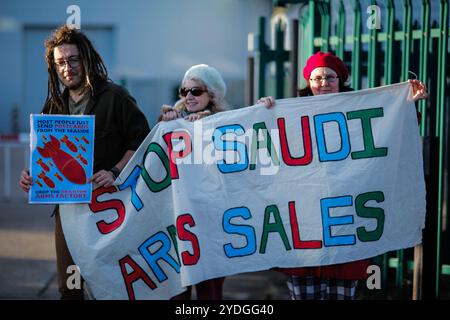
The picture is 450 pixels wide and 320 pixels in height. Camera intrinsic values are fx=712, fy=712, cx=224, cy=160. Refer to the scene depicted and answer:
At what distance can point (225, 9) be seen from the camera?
13008 millimetres

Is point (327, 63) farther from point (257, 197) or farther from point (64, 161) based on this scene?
point (64, 161)

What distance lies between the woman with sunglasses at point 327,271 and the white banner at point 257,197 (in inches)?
2.1

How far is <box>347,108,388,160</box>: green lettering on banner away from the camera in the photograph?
397 centimetres

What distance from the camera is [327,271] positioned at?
3.93 metres

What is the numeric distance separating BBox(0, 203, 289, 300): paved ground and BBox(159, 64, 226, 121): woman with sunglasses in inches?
75.6

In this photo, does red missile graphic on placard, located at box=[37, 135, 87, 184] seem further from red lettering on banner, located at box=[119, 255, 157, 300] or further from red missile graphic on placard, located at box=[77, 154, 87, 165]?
red lettering on banner, located at box=[119, 255, 157, 300]

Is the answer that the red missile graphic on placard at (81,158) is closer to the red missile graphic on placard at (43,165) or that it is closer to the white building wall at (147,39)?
the red missile graphic on placard at (43,165)

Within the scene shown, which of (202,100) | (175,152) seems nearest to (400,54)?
(202,100)

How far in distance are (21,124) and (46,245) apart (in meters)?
6.09

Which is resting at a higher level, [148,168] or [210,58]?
[210,58]

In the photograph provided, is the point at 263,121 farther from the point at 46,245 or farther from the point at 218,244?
the point at 46,245

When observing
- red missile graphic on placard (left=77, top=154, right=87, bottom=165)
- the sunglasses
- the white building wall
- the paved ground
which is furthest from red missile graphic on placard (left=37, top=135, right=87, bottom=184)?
the white building wall

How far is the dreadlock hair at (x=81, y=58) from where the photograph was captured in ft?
13.0
